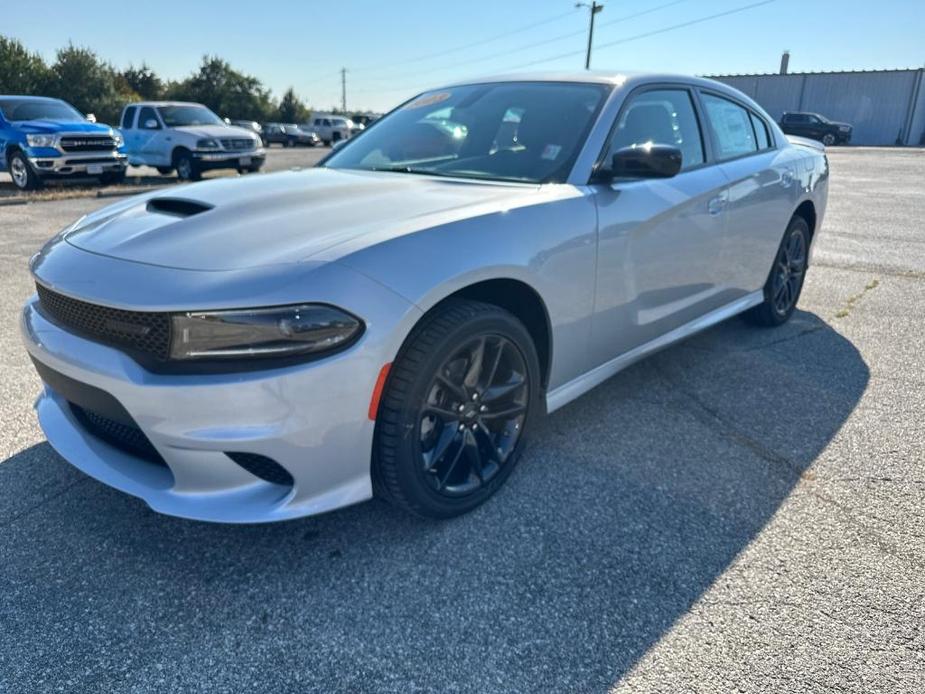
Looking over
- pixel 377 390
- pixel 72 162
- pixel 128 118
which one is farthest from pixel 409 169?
pixel 128 118

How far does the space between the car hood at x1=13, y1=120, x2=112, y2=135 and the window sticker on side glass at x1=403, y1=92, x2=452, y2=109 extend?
11.4 metres

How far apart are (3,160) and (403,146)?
13008mm

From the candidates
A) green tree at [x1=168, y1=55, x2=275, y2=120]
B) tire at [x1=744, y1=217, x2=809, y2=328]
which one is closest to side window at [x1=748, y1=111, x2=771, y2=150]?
tire at [x1=744, y1=217, x2=809, y2=328]

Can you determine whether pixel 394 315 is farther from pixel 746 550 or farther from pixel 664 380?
pixel 664 380

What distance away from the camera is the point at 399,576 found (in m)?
2.23

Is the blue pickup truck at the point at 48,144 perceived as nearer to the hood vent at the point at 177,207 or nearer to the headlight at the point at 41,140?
the headlight at the point at 41,140

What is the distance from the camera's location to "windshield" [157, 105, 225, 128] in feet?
49.5

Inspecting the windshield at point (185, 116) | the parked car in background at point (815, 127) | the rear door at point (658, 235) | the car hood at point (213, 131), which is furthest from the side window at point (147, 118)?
the parked car in background at point (815, 127)

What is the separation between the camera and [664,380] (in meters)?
3.89

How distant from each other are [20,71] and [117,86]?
963cm

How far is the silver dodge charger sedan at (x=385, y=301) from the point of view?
6.41ft

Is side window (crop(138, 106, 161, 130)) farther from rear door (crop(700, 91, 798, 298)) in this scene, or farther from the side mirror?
the side mirror

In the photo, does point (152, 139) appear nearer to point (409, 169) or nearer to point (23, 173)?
point (23, 173)

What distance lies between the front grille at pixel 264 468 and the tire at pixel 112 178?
13451mm
